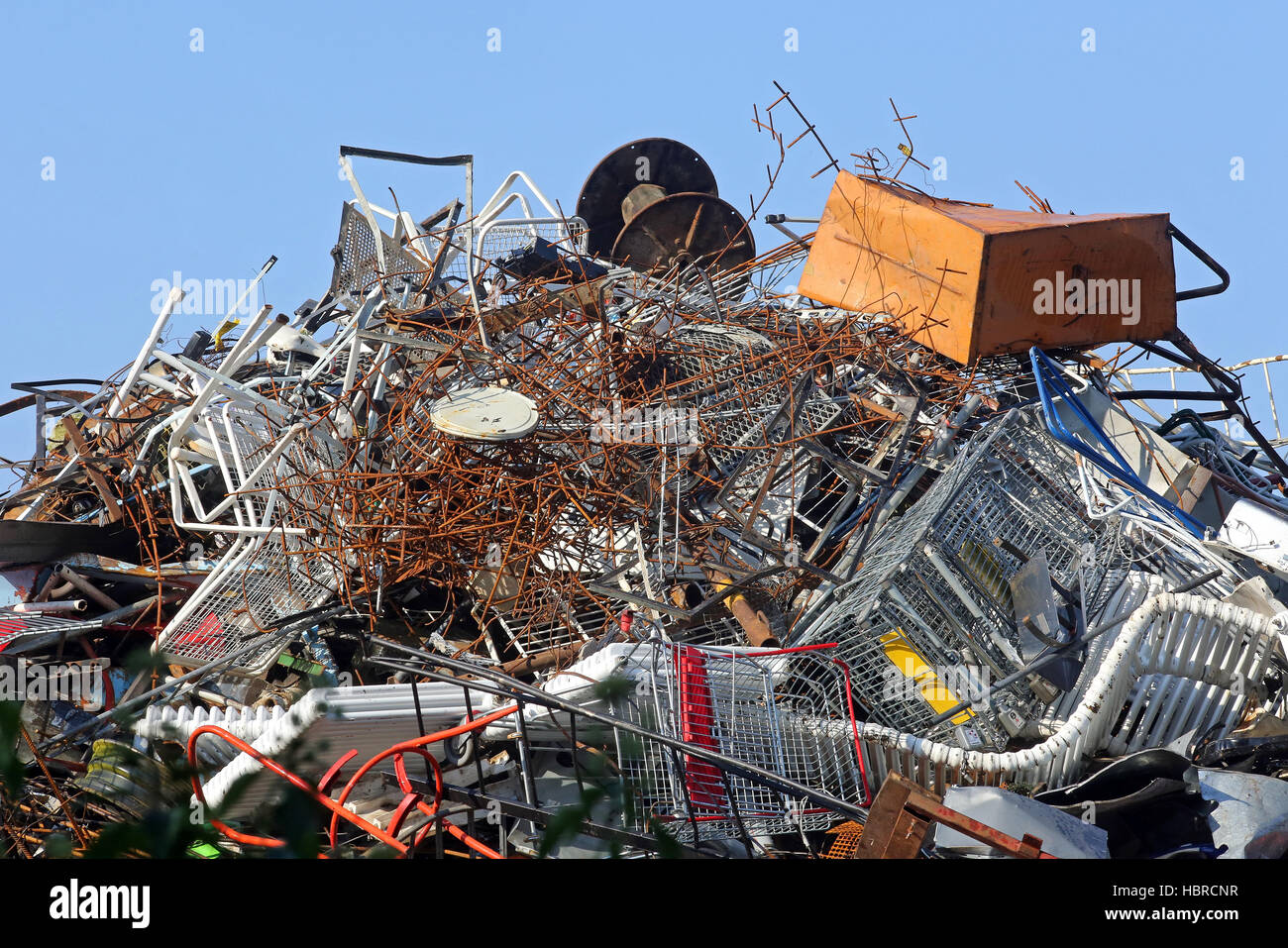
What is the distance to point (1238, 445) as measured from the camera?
23.7 feet

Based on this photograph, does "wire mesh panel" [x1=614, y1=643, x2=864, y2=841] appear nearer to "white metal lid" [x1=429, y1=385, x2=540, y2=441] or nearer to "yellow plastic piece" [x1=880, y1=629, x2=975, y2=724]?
"yellow plastic piece" [x1=880, y1=629, x2=975, y2=724]

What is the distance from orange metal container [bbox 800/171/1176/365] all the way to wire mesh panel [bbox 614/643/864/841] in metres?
2.91

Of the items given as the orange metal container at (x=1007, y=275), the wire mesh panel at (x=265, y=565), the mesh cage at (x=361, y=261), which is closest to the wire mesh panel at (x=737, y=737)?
the wire mesh panel at (x=265, y=565)

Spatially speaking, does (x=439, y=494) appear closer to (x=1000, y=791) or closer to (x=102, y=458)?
(x=102, y=458)

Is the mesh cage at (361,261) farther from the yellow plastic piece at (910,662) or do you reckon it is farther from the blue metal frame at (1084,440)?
the yellow plastic piece at (910,662)

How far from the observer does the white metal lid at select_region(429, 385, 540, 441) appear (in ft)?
16.3

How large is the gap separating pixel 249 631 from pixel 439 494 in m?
1.02

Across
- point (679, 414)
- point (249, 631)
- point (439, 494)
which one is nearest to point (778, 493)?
point (679, 414)

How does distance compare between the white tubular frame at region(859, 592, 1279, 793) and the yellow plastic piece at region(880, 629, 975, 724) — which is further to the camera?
the yellow plastic piece at region(880, 629, 975, 724)

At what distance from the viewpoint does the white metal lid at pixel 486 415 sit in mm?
4977

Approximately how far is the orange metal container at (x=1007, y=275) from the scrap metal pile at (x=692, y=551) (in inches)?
0.8

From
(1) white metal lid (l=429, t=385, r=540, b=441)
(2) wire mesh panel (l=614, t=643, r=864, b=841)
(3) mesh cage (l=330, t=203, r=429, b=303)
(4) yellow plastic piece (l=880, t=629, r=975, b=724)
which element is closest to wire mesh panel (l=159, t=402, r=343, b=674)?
(1) white metal lid (l=429, t=385, r=540, b=441)

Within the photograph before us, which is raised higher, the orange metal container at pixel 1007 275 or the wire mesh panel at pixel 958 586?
the orange metal container at pixel 1007 275

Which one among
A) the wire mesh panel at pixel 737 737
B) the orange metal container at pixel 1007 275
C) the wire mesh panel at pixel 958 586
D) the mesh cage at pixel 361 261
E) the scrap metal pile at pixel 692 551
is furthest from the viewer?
the mesh cage at pixel 361 261
